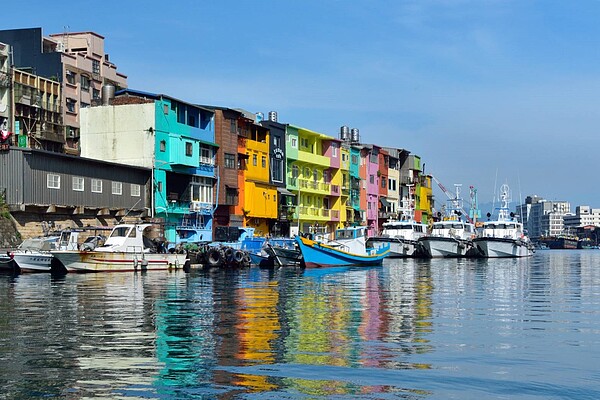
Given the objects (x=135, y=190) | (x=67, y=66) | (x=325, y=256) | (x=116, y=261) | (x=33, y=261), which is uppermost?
(x=67, y=66)

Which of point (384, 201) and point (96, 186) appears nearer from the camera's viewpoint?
point (96, 186)

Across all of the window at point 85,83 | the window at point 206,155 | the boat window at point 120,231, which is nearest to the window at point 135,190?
the window at point 206,155

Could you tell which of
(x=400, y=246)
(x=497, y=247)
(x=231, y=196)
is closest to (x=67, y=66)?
(x=231, y=196)

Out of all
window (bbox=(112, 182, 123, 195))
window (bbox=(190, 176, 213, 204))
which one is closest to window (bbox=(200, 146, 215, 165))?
window (bbox=(190, 176, 213, 204))

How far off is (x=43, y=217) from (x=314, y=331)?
35212mm

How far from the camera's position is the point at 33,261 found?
47.0 meters

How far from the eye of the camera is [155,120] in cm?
6419

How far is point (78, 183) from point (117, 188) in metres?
4.32

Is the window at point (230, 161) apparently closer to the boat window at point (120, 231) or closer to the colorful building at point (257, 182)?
the colorful building at point (257, 182)

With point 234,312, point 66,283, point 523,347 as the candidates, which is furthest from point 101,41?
point 523,347

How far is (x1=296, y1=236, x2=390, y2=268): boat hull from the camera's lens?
59.5 meters

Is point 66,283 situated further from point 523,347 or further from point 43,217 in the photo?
point 523,347

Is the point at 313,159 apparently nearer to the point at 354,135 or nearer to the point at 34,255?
the point at 354,135

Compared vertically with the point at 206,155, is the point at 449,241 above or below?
below
